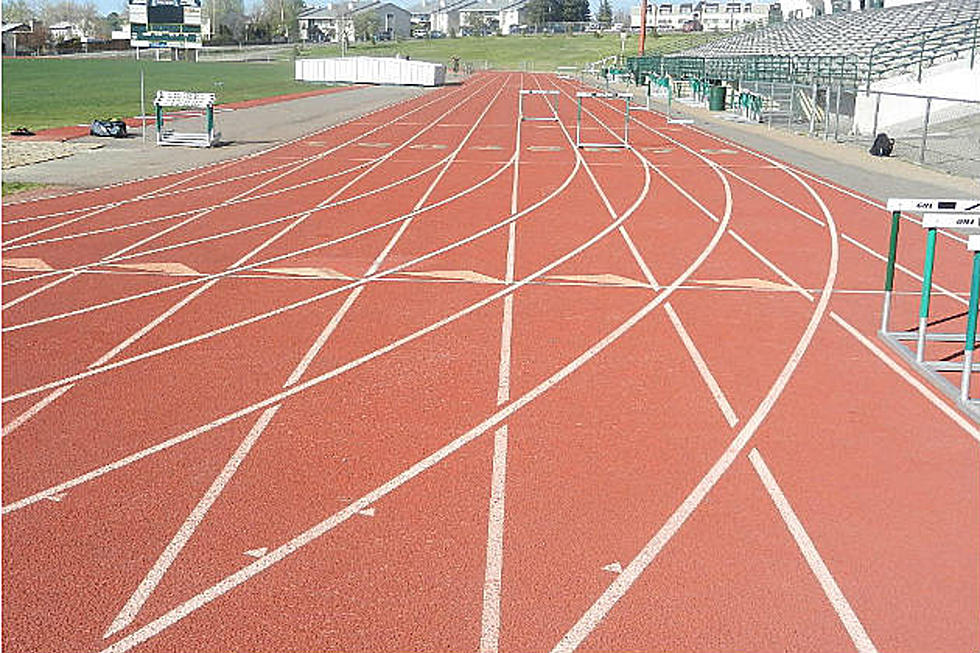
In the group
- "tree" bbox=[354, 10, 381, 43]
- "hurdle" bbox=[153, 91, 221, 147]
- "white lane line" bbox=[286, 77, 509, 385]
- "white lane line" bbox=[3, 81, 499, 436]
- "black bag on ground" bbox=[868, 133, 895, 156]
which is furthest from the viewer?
"tree" bbox=[354, 10, 381, 43]

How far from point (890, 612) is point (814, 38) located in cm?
5107

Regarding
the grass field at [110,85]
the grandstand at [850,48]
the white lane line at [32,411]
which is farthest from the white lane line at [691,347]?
the grass field at [110,85]

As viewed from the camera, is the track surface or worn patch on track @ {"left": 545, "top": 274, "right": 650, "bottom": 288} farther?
worn patch on track @ {"left": 545, "top": 274, "right": 650, "bottom": 288}

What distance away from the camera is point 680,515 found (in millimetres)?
5578

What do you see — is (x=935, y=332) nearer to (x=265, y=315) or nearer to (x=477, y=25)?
→ (x=265, y=315)

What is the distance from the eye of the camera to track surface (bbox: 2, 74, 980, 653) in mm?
4594

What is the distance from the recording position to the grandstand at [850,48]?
108 ft

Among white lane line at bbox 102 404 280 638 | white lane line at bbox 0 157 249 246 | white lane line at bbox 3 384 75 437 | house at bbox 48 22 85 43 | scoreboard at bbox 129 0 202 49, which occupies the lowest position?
white lane line at bbox 102 404 280 638

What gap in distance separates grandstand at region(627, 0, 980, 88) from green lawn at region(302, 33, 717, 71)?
45.1 meters

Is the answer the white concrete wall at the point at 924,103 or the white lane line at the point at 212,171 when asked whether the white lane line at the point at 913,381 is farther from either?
the white concrete wall at the point at 924,103

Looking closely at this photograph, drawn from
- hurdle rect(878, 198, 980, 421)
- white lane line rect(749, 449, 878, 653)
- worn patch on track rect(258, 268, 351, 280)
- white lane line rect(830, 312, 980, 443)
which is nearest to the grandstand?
white lane line rect(830, 312, 980, 443)

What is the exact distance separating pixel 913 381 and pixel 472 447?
Result: 3664 mm

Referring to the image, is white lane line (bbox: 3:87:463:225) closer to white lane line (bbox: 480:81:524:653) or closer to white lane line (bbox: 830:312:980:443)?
white lane line (bbox: 480:81:524:653)

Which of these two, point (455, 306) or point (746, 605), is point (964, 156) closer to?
point (455, 306)
